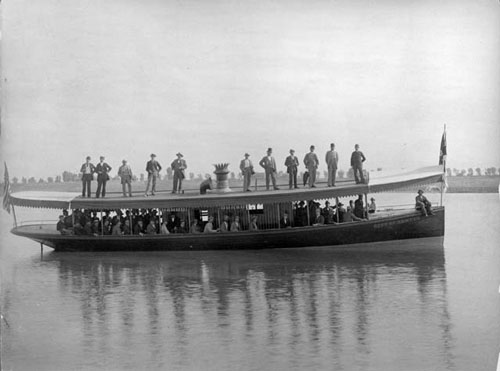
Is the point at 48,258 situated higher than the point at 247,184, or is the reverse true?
the point at 247,184

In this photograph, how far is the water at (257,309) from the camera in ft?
39.0

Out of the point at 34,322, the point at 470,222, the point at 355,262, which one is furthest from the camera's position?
the point at 470,222

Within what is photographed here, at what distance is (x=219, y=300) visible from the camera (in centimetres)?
1526

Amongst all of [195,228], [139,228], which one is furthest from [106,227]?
[195,228]

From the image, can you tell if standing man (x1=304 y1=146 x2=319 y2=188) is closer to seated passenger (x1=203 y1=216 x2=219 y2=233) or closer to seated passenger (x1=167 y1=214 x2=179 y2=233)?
seated passenger (x1=203 y1=216 x2=219 y2=233)

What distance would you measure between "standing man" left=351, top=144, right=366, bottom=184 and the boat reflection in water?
213cm

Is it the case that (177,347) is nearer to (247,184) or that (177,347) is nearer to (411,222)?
(247,184)

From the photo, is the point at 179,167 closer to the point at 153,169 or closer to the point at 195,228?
the point at 153,169

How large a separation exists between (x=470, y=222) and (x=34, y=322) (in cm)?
2119

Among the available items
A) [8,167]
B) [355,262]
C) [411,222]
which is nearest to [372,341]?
[355,262]

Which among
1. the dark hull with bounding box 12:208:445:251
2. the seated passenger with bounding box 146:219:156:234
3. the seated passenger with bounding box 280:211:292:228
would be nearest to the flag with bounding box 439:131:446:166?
the dark hull with bounding box 12:208:445:251

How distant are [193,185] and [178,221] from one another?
4.34 feet

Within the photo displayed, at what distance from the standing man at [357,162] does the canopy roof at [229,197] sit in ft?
0.93

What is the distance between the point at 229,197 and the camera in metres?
20.5
